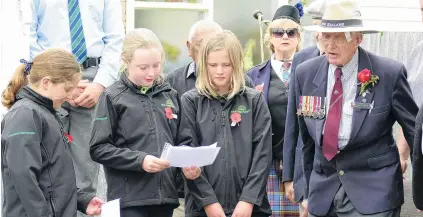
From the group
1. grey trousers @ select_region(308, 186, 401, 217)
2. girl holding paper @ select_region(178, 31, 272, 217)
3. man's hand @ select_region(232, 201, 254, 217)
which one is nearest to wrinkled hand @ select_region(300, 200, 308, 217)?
girl holding paper @ select_region(178, 31, 272, 217)

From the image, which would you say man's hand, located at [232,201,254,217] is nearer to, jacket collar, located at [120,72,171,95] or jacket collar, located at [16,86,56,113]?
jacket collar, located at [120,72,171,95]

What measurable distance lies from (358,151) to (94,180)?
229 centimetres

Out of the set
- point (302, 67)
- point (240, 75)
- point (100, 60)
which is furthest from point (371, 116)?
point (100, 60)

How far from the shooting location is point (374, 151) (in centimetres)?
562

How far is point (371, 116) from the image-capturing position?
5.59m

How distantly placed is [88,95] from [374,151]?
2.21m

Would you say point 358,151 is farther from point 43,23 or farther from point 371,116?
point 43,23

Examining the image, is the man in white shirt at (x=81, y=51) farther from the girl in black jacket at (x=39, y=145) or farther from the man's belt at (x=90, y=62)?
the girl in black jacket at (x=39, y=145)

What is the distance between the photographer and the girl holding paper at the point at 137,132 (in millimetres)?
5895

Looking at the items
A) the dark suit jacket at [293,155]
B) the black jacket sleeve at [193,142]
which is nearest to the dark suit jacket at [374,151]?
the dark suit jacket at [293,155]

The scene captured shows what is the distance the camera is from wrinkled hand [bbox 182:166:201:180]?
5932 millimetres

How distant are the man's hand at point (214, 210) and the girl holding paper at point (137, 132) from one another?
227mm

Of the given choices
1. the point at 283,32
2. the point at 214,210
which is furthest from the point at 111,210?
the point at 283,32

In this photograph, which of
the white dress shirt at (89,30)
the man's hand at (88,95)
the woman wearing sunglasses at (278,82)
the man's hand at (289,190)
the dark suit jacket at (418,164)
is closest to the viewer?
the dark suit jacket at (418,164)
